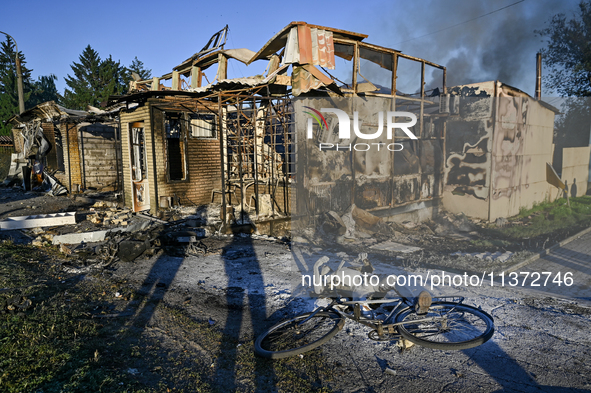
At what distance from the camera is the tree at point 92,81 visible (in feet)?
107

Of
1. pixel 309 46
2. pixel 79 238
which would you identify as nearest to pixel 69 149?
pixel 79 238

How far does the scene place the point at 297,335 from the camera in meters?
4.11

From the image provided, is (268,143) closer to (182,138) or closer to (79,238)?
(182,138)

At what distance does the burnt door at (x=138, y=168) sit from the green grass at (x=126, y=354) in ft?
23.5

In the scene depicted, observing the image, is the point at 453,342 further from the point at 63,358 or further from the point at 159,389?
the point at 63,358

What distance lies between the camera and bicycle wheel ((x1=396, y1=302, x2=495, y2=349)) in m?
3.70

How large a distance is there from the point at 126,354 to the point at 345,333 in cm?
244

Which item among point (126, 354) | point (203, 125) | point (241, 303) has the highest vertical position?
point (203, 125)

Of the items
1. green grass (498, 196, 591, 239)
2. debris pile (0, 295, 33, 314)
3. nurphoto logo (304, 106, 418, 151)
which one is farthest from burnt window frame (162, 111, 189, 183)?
green grass (498, 196, 591, 239)

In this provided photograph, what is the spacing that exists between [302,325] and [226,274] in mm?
2600

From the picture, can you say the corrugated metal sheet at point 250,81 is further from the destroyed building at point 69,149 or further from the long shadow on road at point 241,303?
the destroyed building at point 69,149

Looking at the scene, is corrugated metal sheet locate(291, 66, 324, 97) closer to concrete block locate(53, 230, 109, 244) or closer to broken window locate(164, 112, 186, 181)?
broken window locate(164, 112, 186, 181)

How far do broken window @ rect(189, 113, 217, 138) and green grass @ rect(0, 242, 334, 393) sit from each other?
7.95 meters

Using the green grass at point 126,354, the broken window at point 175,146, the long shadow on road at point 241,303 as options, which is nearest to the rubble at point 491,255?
the long shadow on road at point 241,303
